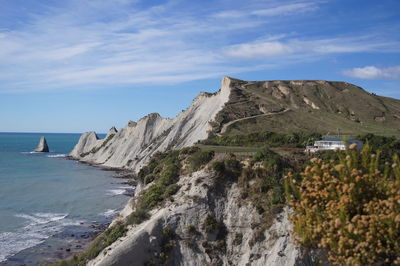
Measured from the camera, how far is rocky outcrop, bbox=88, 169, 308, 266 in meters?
22.4

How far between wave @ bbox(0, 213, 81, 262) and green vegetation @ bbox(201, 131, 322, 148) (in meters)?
17.8

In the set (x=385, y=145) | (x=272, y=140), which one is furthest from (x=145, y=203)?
(x=385, y=145)

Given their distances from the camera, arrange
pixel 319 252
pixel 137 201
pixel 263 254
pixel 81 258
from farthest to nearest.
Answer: pixel 137 201 → pixel 81 258 → pixel 263 254 → pixel 319 252

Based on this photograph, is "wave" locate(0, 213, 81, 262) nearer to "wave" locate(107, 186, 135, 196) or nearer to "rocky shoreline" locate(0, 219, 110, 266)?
"rocky shoreline" locate(0, 219, 110, 266)

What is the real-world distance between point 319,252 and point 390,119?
2322 inches

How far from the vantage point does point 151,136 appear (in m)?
92.8

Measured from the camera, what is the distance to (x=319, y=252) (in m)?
20.6

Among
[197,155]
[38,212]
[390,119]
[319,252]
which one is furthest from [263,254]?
[390,119]

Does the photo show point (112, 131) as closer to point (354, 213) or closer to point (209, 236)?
point (209, 236)

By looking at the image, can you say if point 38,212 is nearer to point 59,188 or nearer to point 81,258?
point 59,188

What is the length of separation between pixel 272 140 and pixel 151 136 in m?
55.2

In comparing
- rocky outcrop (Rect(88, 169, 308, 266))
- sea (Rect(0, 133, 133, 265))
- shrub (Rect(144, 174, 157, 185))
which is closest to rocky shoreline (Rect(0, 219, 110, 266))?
sea (Rect(0, 133, 133, 265))

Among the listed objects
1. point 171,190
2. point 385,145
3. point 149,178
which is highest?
point 385,145

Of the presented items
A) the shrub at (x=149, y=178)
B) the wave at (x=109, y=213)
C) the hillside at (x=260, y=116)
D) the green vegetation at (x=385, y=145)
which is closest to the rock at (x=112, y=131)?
the hillside at (x=260, y=116)
